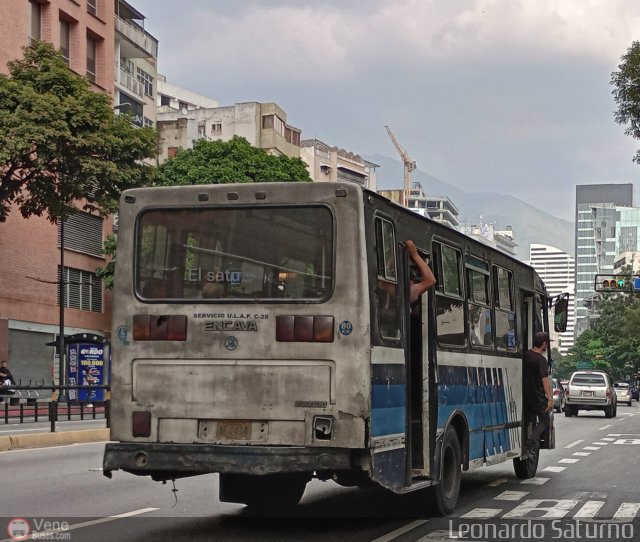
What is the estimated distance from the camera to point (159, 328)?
32.3ft

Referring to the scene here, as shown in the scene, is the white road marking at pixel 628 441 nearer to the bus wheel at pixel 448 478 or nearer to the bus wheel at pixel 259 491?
the bus wheel at pixel 448 478

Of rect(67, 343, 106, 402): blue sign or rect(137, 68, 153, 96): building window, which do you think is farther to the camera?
rect(137, 68, 153, 96): building window

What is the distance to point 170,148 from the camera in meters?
76.1

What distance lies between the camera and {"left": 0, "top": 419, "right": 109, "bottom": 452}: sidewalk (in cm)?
2042

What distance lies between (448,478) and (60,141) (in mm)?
23044

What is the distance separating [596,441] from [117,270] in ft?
57.7

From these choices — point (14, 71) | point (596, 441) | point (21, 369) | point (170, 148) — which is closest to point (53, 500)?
point (596, 441)

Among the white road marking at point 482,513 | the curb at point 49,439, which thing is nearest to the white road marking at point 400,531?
the white road marking at point 482,513

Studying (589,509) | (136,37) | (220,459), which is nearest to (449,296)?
(589,509)

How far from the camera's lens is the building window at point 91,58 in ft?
177

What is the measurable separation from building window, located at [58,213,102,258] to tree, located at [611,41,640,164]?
1040 inches

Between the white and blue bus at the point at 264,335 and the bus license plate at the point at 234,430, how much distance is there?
0.04 feet

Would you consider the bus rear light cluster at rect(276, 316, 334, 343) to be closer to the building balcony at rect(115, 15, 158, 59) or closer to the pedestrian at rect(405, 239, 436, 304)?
the pedestrian at rect(405, 239, 436, 304)

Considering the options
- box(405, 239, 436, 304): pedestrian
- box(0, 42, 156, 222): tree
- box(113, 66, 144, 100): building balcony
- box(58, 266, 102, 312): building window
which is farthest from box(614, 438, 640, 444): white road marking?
box(113, 66, 144, 100): building balcony
